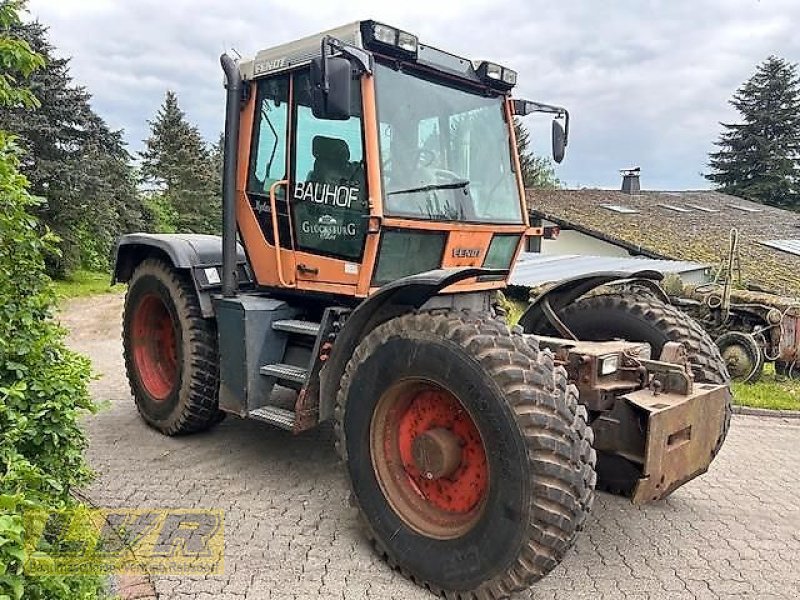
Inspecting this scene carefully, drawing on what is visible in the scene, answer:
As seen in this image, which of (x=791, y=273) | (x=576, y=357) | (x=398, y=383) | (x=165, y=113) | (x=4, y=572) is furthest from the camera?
(x=165, y=113)

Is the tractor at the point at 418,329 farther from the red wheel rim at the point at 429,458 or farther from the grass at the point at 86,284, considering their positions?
the grass at the point at 86,284

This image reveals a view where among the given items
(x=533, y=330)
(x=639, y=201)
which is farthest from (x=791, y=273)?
(x=533, y=330)

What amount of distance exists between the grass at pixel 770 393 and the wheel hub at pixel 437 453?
518cm

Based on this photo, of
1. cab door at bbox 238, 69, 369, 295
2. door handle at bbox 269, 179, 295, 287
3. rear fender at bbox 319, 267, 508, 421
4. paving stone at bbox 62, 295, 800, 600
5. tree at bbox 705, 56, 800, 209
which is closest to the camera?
paving stone at bbox 62, 295, 800, 600

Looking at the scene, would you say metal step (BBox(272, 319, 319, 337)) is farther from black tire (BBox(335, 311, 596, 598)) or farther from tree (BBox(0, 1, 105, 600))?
tree (BBox(0, 1, 105, 600))

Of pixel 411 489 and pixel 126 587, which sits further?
pixel 411 489

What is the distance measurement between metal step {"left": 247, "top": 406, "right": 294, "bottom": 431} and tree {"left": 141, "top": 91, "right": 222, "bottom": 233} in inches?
841

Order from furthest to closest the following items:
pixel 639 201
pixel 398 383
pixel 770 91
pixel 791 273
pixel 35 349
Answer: pixel 770 91 < pixel 639 201 < pixel 791 273 < pixel 398 383 < pixel 35 349

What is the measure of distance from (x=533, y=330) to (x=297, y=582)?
2.36 meters

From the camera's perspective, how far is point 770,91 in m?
35.1

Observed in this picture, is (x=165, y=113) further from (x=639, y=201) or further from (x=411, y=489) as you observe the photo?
(x=411, y=489)

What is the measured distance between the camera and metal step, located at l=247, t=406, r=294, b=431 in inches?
165

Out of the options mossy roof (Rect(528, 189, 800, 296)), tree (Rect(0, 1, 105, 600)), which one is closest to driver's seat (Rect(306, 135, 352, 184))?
tree (Rect(0, 1, 105, 600))

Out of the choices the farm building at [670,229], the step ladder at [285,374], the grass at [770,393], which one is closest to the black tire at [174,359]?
the step ladder at [285,374]
